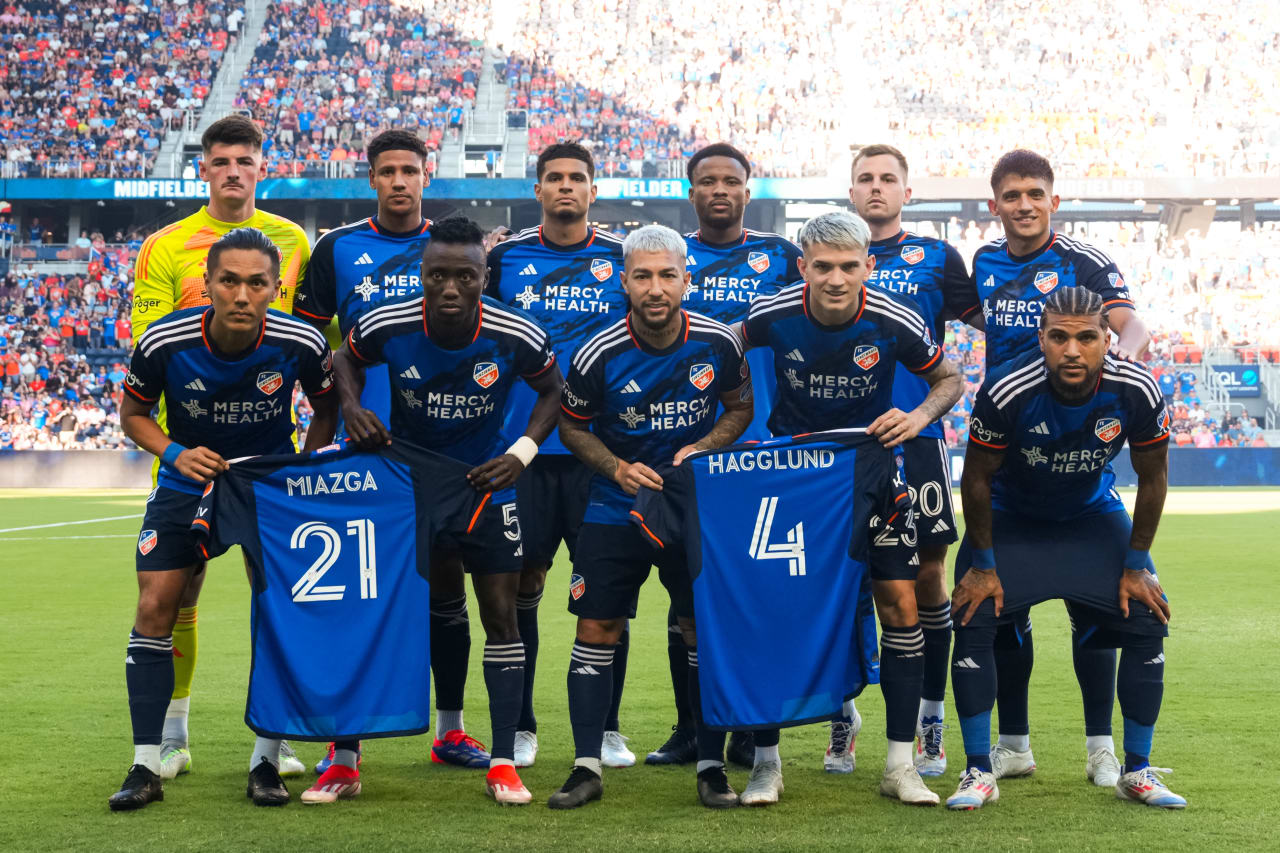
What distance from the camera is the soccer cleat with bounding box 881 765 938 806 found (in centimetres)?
446

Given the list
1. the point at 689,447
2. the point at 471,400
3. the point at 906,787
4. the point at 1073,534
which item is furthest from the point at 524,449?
the point at 1073,534

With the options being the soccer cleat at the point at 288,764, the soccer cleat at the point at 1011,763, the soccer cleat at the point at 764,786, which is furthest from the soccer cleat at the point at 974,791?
the soccer cleat at the point at 288,764

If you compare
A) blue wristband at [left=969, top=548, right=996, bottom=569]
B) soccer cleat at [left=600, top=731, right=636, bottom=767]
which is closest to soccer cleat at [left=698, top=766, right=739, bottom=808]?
soccer cleat at [left=600, top=731, right=636, bottom=767]

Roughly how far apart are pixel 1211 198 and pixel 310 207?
24073 mm

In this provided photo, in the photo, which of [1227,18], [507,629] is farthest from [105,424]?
[1227,18]

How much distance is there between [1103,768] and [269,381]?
3.35 m

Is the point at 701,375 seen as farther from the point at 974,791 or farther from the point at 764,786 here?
the point at 974,791

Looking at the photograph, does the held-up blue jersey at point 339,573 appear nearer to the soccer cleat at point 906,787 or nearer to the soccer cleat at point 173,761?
the soccer cleat at point 173,761

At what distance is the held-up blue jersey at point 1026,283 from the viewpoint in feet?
17.2

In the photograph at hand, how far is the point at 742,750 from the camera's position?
17.4ft

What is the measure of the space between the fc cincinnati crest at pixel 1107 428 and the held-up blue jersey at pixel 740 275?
1.39 meters

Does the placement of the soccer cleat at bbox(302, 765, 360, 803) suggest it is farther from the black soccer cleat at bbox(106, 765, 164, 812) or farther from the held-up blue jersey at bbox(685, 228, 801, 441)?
the held-up blue jersey at bbox(685, 228, 801, 441)

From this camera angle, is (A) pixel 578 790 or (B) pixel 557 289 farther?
(B) pixel 557 289

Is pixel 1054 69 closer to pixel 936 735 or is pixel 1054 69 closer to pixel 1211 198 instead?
pixel 1211 198
